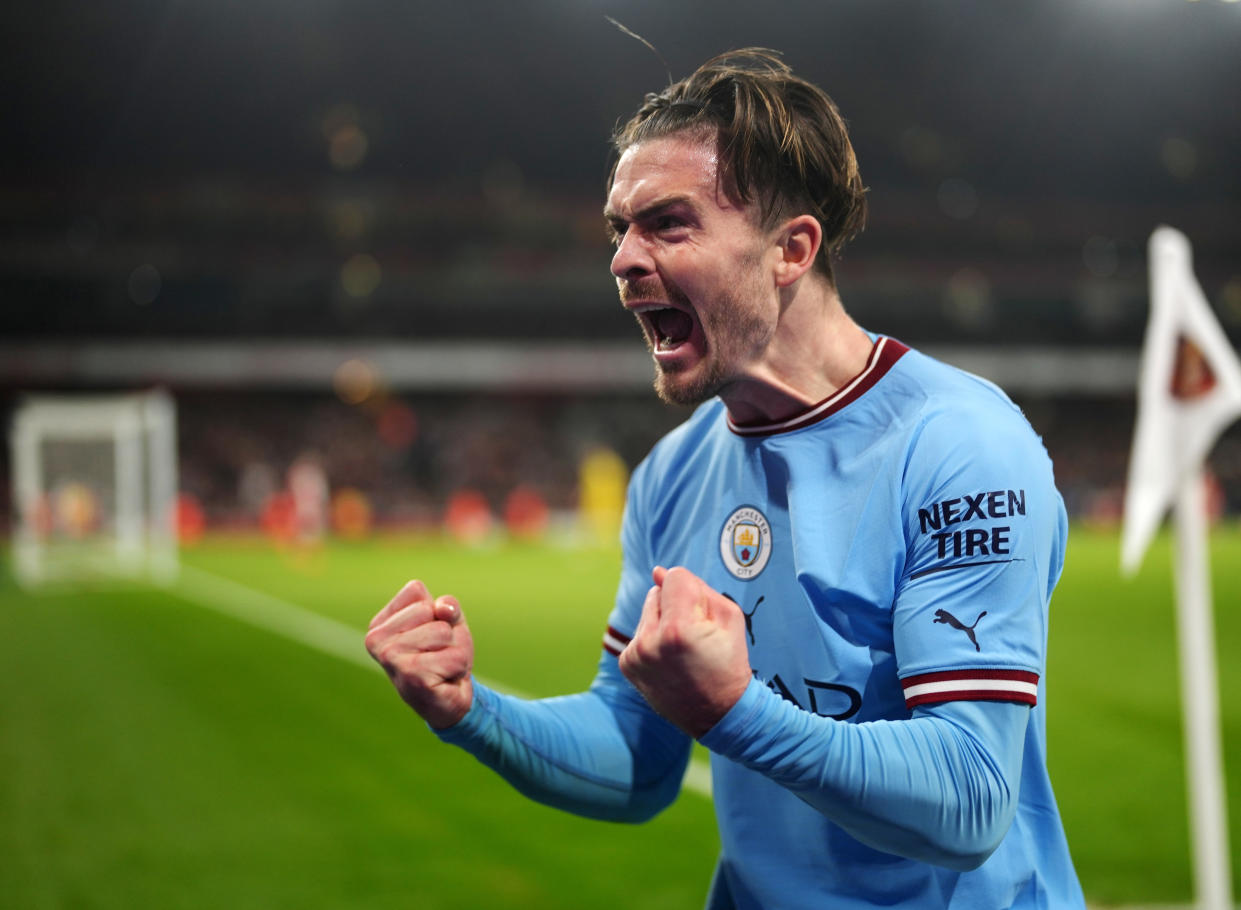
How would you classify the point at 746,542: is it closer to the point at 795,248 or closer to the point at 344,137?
the point at 795,248

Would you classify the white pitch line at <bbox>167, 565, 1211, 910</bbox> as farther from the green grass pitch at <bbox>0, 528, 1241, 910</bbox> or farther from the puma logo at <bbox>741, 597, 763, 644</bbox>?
the puma logo at <bbox>741, 597, 763, 644</bbox>

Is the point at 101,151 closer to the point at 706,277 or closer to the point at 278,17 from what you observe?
the point at 278,17

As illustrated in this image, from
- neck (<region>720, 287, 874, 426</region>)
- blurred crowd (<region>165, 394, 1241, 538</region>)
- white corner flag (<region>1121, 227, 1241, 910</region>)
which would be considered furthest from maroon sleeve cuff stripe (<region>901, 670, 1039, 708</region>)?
blurred crowd (<region>165, 394, 1241, 538</region>)

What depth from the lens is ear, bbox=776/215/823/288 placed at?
1810mm

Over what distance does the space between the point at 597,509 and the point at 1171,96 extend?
51.8 ft

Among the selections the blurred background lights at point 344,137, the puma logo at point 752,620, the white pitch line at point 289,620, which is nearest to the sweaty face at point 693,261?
the puma logo at point 752,620

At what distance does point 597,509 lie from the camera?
3005 centimetres

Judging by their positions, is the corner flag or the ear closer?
the ear

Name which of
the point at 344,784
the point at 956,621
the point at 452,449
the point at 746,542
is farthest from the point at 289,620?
the point at 452,449

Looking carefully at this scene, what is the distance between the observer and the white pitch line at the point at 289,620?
30.5 feet

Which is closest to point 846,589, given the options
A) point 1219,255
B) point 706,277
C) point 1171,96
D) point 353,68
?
point 706,277

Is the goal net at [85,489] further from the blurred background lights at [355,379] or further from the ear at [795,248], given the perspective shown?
the ear at [795,248]

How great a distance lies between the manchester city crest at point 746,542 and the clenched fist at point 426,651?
44cm

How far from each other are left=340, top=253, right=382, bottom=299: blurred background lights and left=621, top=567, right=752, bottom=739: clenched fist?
40.8m
